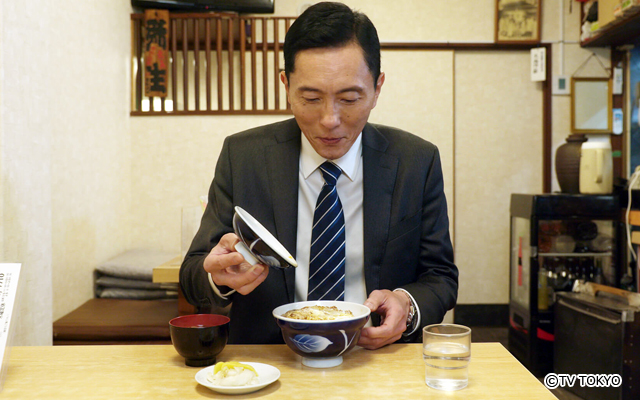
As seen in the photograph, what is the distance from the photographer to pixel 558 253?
3494 mm

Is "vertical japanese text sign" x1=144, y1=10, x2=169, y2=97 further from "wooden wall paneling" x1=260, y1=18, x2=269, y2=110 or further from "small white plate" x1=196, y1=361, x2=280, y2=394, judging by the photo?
"small white plate" x1=196, y1=361, x2=280, y2=394

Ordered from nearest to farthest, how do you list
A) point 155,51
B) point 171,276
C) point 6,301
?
point 6,301 → point 171,276 → point 155,51

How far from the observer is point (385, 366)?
3.41ft

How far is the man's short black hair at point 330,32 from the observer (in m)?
1.27

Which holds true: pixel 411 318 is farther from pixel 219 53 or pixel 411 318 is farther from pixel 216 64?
pixel 216 64

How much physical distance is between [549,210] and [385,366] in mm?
2768

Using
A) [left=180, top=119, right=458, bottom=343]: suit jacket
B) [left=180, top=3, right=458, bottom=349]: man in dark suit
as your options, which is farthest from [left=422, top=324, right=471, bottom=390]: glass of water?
[left=180, top=119, right=458, bottom=343]: suit jacket

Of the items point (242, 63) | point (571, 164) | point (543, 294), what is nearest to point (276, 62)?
point (242, 63)

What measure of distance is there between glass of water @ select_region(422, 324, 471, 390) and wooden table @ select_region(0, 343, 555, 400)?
19 mm

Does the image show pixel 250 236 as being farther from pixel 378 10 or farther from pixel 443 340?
pixel 378 10

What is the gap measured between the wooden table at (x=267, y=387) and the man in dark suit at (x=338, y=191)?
0.20m

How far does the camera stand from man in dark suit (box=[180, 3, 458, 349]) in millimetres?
1276

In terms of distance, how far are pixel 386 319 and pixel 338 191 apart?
44 cm

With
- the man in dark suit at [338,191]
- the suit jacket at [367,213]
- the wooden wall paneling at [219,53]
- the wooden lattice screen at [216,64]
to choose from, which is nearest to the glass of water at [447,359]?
the man in dark suit at [338,191]
